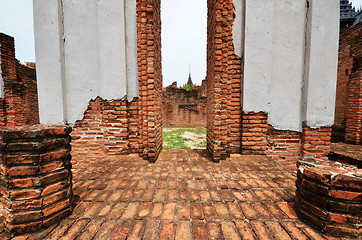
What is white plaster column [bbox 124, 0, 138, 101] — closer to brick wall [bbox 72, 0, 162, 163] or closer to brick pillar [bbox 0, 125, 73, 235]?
brick wall [bbox 72, 0, 162, 163]

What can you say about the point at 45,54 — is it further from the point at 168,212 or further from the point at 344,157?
the point at 344,157

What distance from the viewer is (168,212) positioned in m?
1.48

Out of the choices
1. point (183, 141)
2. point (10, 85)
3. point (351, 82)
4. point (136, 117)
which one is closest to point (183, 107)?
point (183, 141)

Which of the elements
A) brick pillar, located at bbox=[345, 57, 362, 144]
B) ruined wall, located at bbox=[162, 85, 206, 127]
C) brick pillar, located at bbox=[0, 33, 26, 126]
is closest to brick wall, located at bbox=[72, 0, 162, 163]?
brick pillar, located at bbox=[0, 33, 26, 126]

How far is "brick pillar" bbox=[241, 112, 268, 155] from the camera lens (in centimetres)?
291

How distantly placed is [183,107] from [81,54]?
10.9 m

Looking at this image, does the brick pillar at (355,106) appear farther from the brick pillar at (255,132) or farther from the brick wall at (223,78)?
the brick wall at (223,78)

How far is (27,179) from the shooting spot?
124 centimetres

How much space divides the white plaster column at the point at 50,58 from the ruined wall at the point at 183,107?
35.4 ft

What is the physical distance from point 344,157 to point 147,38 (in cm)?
629

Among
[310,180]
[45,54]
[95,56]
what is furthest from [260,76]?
[45,54]

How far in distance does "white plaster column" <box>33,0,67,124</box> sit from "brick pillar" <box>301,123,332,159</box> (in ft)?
16.3

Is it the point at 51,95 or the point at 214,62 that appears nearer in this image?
the point at 214,62

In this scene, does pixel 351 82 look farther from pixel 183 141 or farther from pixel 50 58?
pixel 50 58
